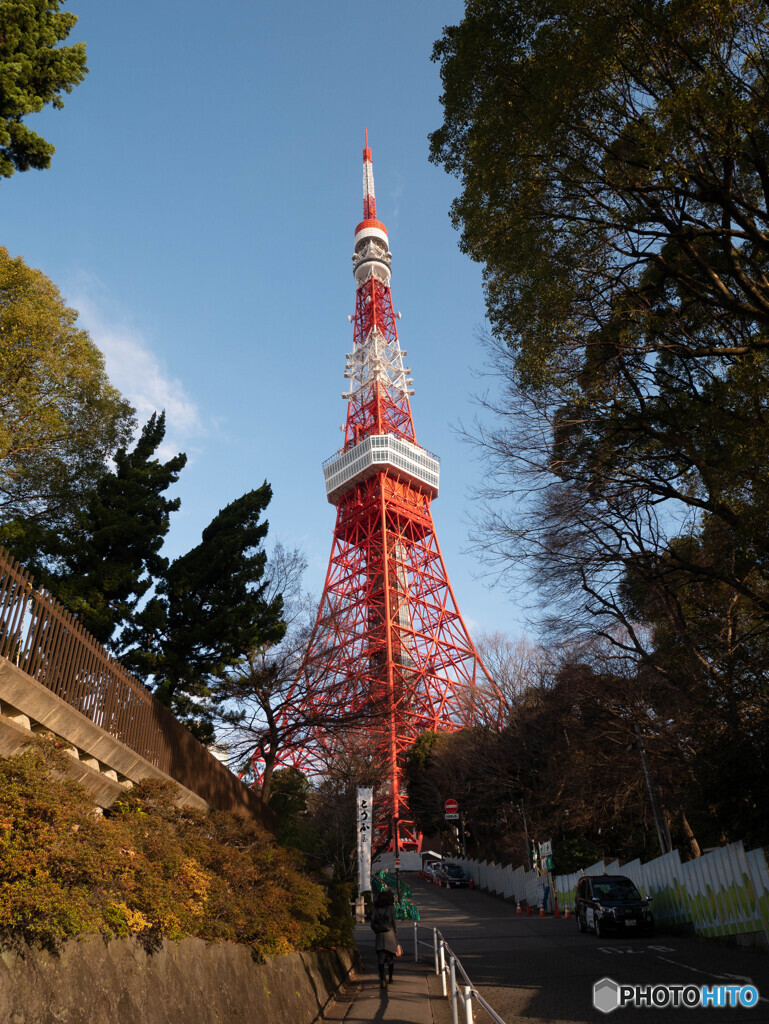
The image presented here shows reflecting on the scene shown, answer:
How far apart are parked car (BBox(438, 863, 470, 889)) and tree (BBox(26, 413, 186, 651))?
24.5 meters

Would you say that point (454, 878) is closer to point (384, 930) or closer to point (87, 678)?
point (384, 930)

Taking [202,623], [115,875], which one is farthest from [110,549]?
[115,875]

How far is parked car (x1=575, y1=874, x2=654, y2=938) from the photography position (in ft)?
42.6

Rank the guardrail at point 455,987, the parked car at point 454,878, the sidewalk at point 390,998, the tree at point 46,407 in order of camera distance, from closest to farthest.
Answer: the guardrail at point 455,987
the sidewalk at point 390,998
the tree at point 46,407
the parked car at point 454,878

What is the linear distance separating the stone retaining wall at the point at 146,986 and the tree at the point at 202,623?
8078 millimetres

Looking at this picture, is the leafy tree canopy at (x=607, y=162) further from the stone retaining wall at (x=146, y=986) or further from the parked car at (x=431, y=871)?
the parked car at (x=431, y=871)

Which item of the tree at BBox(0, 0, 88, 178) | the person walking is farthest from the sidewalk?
the tree at BBox(0, 0, 88, 178)

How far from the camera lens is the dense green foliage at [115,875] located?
3.72m

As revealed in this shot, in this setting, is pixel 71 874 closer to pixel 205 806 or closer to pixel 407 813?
pixel 205 806

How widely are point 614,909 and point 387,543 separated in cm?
3378

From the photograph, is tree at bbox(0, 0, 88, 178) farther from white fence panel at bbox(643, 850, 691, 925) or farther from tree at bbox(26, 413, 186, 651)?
white fence panel at bbox(643, 850, 691, 925)

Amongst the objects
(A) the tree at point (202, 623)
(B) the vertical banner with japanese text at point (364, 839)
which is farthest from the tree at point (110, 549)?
(B) the vertical banner with japanese text at point (364, 839)

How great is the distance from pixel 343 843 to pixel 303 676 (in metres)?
20.2

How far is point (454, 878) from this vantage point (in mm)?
32562
